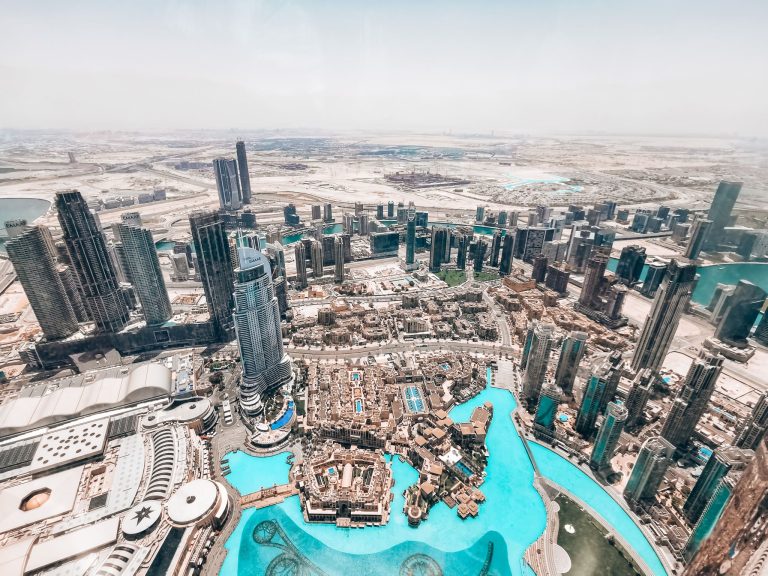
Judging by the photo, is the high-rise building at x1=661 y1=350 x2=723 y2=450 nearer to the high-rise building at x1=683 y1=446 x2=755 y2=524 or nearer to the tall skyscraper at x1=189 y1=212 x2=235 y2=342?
the high-rise building at x1=683 y1=446 x2=755 y2=524

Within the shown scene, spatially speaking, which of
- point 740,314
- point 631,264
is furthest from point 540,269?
point 740,314

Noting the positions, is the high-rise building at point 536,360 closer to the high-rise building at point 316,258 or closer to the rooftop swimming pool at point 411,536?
the rooftop swimming pool at point 411,536

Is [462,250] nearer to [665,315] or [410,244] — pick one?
[410,244]

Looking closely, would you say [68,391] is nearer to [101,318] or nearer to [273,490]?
[101,318]

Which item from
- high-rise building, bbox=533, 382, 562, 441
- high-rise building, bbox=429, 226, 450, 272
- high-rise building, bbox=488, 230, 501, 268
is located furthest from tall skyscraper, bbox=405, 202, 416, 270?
high-rise building, bbox=533, 382, 562, 441

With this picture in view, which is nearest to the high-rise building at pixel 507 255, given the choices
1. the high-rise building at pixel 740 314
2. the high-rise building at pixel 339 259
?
the high-rise building at pixel 339 259

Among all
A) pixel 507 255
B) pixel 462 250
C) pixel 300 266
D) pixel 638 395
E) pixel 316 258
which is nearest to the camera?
pixel 638 395
